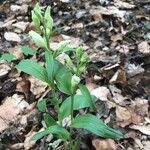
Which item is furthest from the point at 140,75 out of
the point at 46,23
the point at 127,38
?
the point at 46,23

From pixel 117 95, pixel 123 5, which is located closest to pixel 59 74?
pixel 117 95

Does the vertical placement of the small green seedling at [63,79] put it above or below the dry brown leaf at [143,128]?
above

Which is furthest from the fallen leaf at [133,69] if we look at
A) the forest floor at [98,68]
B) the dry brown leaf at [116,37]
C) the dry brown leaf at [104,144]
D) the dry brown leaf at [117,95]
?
the dry brown leaf at [104,144]

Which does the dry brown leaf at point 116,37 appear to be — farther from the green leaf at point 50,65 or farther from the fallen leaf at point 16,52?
the green leaf at point 50,65

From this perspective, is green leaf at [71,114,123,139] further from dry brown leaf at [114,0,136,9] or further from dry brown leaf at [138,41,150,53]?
dry brown leaf at [114,0,136,9]

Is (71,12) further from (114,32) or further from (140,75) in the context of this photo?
(140,75)
